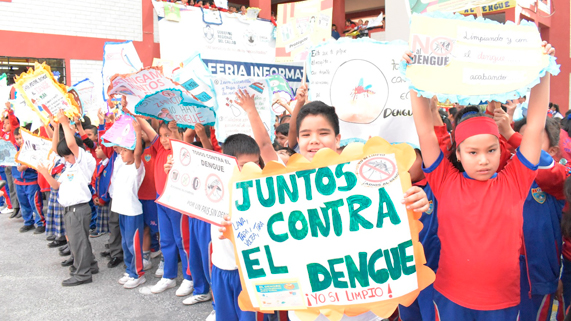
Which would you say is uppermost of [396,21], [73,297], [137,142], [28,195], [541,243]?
[396,21]

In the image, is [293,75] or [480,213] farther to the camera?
[293,75]

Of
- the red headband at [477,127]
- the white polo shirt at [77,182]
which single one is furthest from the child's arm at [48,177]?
the red headband at [477,127]

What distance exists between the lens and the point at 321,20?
6.18 metres

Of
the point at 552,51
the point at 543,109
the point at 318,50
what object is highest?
the point at 318,50

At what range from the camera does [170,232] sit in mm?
4219

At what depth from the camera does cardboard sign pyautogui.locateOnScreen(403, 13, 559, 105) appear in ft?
5.93

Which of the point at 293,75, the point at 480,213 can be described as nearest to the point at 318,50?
the point at 293,75

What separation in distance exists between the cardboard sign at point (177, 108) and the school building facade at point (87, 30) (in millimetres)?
8880

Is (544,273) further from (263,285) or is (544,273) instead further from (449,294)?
(263,285)

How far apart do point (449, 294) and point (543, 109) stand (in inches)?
37.9

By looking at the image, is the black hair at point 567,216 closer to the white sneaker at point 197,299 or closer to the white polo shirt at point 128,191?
the white sneaker at point 197,299

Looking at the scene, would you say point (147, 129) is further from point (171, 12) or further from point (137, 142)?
point (171, 12)

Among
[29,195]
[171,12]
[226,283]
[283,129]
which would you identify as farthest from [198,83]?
[171,12]

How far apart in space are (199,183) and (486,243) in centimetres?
154
